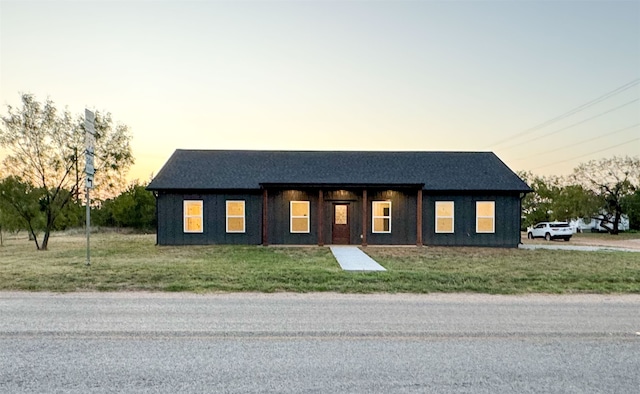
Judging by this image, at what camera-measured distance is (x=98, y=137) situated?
20.0 m

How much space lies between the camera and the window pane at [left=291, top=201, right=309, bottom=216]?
64.2 feet

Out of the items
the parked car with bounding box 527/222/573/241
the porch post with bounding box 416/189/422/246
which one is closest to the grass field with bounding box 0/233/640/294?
the porch post with bounding box 416/189/422/246

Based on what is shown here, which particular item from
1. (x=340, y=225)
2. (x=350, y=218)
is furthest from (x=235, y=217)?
(x=350, y=218)

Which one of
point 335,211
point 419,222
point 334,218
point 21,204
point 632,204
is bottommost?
point 419,222

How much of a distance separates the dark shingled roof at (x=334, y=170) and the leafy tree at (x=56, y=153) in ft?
9.19

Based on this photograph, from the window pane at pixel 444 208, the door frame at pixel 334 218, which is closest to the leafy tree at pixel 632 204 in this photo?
the window pane at pixel 444 208

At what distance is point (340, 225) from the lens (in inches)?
774

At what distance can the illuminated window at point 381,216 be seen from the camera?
64.4ft

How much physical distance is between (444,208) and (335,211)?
5.40 m

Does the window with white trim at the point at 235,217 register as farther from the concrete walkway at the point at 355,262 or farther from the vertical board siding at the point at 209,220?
the concrete walkway at the point at 355,262

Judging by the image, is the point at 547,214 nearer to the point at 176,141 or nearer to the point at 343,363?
the point at 176,141

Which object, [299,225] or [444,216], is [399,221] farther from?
[299,225]

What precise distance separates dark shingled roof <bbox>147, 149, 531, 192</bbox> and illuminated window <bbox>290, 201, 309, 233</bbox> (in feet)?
3.91

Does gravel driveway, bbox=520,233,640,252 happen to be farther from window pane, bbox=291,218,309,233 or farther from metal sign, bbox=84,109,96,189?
metal sign, bbox=84,109,96,189
